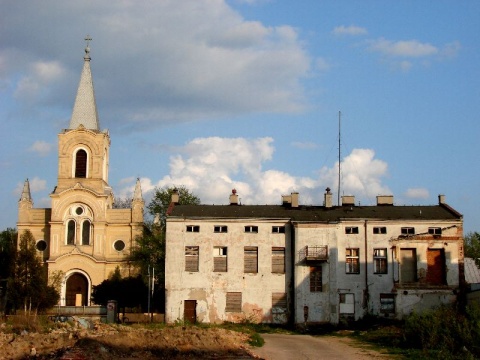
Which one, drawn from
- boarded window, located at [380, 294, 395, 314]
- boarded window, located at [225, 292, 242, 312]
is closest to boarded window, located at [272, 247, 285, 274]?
boarded window, located at [225, 292, 242, 312]

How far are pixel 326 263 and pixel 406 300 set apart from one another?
625 centimetres

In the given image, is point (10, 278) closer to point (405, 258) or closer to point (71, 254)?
point (71, 254)

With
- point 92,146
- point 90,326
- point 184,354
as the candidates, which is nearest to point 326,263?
point 90,326

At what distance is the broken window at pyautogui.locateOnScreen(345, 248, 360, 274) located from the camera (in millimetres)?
54625

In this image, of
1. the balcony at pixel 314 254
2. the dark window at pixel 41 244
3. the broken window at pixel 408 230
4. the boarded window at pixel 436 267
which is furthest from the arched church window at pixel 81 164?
the boarded window at pixel 436 267

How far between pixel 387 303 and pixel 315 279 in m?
5.49

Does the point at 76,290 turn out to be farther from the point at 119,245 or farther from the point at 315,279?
the point at 315,279

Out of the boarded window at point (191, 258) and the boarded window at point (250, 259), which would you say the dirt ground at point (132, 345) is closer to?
the boarded window at point (191, 258)

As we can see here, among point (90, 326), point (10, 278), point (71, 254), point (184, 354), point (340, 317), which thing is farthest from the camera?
point (71, 254)

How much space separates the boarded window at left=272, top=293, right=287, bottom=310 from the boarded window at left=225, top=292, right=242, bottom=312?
2491mm

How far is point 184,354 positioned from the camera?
34.5 m

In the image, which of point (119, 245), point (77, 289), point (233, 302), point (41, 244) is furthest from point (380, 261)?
point (41, 244)

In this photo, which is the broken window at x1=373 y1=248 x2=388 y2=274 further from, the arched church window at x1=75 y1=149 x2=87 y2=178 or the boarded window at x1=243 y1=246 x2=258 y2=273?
the arched church window at x1=75 y1=149 x2=87 y2=178

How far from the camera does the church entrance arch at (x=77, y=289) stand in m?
71.9
